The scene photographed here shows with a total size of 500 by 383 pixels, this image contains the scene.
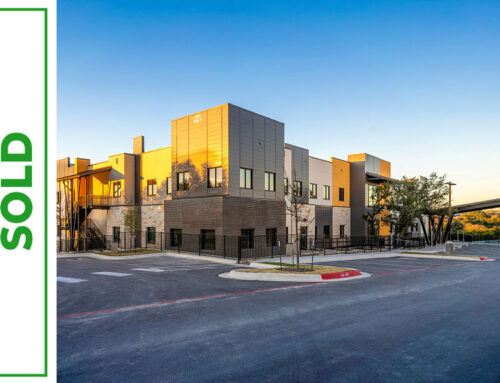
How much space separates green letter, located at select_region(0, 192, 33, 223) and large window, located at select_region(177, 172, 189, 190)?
82.2 ft

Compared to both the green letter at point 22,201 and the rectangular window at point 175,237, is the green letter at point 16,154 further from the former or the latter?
the rectangular window at point 175,237

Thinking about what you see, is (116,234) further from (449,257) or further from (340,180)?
(449,257)

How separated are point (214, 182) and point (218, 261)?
6.46m

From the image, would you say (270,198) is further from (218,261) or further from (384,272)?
(384,272)

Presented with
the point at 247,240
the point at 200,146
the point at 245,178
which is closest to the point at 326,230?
the point at 247,240

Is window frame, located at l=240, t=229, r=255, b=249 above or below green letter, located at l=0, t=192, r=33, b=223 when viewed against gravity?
below

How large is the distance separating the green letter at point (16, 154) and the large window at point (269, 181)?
82.6 feet

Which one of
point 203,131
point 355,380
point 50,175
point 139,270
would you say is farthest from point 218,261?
point 50,175

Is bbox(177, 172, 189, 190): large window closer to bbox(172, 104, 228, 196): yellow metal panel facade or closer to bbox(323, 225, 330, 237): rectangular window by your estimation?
bbox(172, 104, 228, 196): yellow metal panel facade

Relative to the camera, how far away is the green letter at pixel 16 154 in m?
4.02

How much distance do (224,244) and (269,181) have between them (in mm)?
8757

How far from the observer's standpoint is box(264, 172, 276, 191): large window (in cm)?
2918

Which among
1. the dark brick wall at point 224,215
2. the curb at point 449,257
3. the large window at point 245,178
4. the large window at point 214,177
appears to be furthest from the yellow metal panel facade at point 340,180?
the large window at point 214,177

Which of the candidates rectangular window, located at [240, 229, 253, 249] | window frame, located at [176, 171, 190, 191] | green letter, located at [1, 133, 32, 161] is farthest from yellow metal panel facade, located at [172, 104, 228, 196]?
green letter, located at [1, 133, 32, 161]
